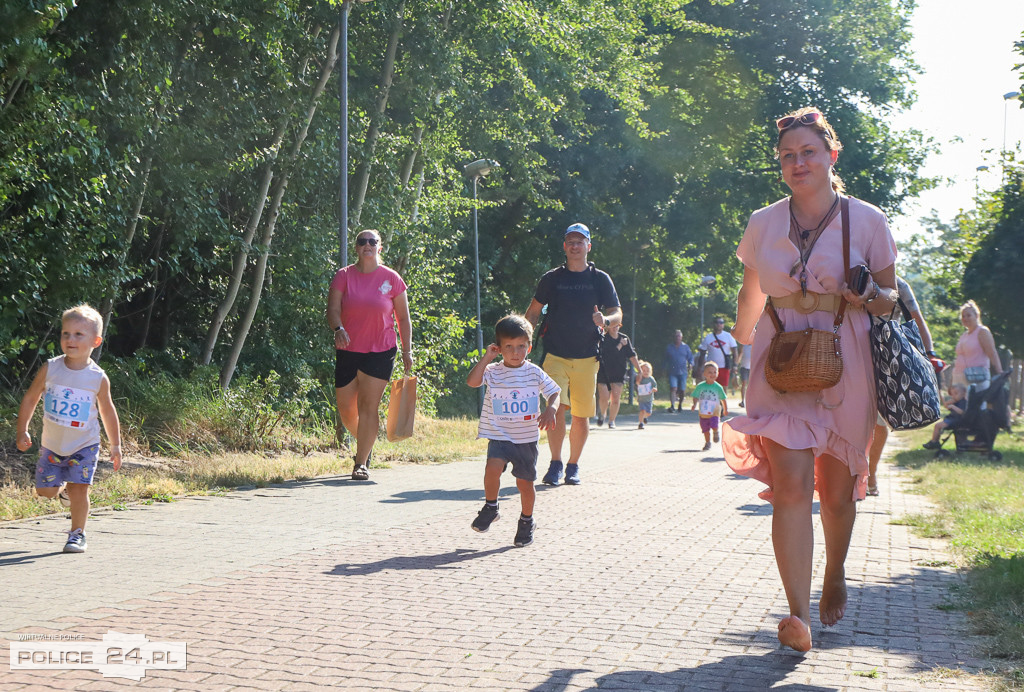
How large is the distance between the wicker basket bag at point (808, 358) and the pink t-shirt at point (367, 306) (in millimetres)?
6131

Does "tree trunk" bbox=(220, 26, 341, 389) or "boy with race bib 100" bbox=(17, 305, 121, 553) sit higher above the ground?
"tree trunk" bbox=(220, 26, 341, 389)

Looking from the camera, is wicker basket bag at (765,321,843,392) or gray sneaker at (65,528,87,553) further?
gray sneaker at (65,528,87,553)

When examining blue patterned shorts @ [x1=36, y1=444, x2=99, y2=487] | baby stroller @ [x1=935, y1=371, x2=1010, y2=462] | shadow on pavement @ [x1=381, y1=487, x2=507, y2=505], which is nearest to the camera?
blue patterned shorts @ [x1=36, y1=444, x2=99, y2=487]

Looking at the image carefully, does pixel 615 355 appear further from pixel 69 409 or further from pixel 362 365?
pixel 69 409

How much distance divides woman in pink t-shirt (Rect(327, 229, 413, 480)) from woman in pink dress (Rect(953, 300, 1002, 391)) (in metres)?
7.92

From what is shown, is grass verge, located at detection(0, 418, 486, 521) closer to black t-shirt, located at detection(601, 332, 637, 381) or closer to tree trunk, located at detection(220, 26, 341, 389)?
tree trunk, located at detection(220, 26, 341, 389)

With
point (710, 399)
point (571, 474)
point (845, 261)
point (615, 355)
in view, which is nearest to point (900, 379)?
point (845, 261)

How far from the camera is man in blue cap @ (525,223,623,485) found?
10.3 meters

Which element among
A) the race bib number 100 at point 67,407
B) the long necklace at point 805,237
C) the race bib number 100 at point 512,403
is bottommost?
the race bib number 100 at point 67,407

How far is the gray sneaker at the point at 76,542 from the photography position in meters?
6.39

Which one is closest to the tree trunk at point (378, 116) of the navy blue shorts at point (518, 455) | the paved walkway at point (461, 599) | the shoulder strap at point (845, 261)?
the paved walkway at point (461, 599)

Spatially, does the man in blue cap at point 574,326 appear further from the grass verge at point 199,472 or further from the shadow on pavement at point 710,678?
the shadow on pavement at point 710,678

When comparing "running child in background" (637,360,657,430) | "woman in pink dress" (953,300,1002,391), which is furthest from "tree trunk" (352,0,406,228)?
"woman in pink dress" (953,300,1002,391)

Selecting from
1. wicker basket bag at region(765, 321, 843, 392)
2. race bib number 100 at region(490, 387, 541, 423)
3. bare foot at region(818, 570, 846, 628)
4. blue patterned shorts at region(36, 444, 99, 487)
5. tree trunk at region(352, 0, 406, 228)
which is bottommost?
bare foot at region(818, 570, 846, 628)
